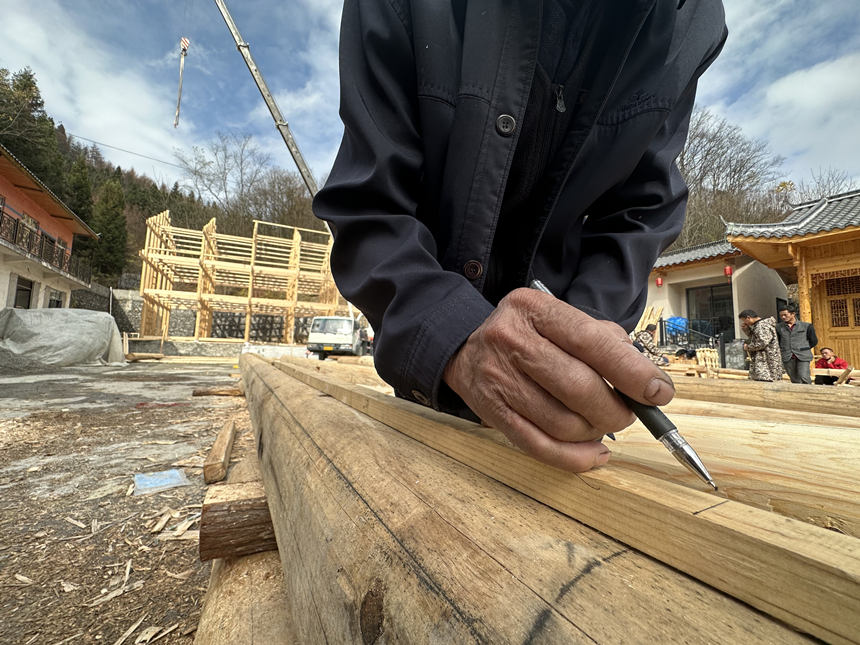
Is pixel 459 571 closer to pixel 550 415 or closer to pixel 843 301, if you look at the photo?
pixel 550 415

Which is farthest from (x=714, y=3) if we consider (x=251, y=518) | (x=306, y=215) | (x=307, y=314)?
(x=306, y=215)

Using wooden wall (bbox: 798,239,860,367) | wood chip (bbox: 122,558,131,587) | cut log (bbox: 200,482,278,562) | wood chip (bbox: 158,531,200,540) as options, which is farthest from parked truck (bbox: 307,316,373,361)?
cut log (bbox: 200,482,278,562)

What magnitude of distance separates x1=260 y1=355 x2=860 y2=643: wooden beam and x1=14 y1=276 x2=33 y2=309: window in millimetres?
20192

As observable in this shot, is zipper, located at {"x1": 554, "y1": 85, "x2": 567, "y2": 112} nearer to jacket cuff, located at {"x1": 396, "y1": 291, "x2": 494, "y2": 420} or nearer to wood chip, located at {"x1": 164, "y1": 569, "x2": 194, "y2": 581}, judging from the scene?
jacket cuff, located at {"x1": 396, "y1": 291, "x2": 494, "y2": 420}

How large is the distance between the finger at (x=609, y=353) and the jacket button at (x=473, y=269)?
44 cm

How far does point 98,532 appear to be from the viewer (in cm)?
169

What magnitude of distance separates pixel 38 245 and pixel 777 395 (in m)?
20.2

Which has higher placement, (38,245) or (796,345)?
(38,245)

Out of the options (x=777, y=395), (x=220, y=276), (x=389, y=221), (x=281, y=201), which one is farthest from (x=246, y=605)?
(x=281, y=201)

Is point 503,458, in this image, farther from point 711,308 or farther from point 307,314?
point 307,314

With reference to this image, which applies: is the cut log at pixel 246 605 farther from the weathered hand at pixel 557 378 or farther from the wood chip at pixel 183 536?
the weathered hand at pixel 557 378

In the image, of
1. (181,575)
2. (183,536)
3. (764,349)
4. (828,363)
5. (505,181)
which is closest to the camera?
(505,181)

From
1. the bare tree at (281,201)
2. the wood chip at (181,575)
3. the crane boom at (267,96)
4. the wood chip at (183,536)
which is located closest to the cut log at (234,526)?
the wood chip at (181,575)

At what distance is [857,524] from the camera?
42cm
